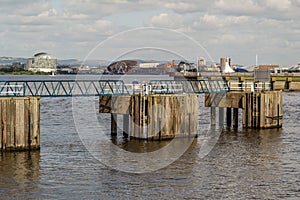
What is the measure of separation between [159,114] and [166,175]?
12020 mm

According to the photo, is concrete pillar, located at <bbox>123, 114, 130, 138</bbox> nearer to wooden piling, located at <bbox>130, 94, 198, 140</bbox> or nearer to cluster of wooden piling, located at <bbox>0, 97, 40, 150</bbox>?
wooden piling, located at <bbox>130, 94, 198, 140</bbox>

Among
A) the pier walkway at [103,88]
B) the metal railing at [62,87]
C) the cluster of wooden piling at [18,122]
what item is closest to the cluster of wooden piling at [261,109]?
the pier walkway at [103,88]

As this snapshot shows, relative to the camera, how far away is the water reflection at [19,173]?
3112cm

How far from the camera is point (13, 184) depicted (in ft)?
107

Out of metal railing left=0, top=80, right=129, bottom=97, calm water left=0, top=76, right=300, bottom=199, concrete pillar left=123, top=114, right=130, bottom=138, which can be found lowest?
calm water left=0, top=76, right=300, bottom=199

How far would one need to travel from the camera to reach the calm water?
3131 centimetres

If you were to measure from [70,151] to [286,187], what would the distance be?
1861cm

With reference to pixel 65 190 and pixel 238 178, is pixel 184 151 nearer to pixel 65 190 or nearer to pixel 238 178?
pixel 238 178

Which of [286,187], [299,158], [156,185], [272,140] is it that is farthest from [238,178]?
[272,140]

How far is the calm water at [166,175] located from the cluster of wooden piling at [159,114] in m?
1.23

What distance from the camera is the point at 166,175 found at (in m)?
35.7

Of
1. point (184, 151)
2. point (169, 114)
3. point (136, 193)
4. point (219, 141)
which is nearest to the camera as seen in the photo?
point (136, 193)

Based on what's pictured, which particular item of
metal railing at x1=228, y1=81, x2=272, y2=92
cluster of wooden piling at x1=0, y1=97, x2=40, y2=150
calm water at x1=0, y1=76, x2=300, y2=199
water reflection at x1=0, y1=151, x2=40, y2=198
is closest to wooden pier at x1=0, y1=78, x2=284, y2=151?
cluster of wooden piling at x1=0, y1=97, x2=40, y2=150

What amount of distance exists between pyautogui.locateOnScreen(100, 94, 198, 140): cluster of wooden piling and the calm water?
1229mm
